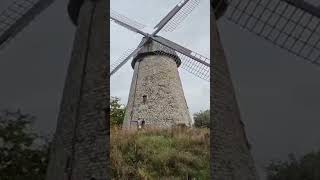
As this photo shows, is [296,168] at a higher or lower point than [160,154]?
lower

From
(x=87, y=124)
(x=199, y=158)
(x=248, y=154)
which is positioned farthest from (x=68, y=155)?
(x=199, y=158)

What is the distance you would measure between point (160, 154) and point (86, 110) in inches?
398

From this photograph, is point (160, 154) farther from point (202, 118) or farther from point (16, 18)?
point (202, 118)

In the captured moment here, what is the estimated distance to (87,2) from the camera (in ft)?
30.3

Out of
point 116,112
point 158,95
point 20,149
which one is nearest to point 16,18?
point 20,149

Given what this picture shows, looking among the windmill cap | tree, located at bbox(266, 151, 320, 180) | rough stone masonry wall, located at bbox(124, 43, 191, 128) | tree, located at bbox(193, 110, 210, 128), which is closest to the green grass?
rough stone masonry wall, located at bbox(124, 43, 191, 128)

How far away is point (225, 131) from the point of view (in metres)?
8.40

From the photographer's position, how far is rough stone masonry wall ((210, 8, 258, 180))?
8070mm

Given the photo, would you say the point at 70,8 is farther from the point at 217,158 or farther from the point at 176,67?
the point at 176,67

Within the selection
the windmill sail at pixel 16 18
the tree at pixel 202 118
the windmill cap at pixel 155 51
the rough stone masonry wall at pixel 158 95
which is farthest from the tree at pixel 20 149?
the tree at pixel 202 118

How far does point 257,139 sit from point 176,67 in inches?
573

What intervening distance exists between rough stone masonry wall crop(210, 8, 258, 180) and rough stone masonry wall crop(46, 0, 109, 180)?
5.69ft

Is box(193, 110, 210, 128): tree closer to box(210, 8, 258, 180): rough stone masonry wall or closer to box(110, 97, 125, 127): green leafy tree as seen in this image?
box(110, 97, 125, 127): green leafy tree

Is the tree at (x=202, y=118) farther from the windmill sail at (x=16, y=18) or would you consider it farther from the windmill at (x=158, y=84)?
the windmill sail at (x=16, y=18)
